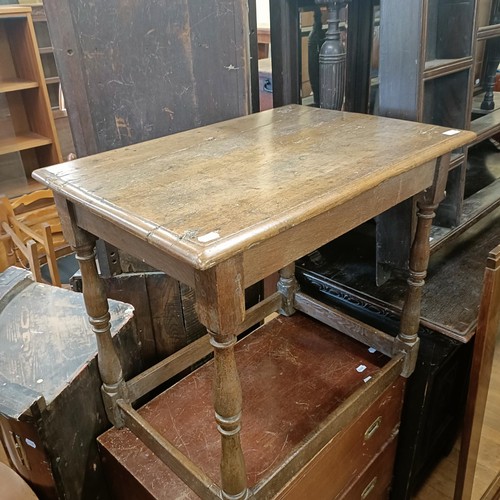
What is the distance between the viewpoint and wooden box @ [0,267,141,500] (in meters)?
1.10

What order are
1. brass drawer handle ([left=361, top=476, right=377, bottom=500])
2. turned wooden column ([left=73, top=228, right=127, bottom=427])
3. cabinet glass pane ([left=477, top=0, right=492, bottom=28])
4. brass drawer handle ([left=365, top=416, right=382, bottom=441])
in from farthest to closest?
1. cabinet glass pane ([left=477, top=0, right=492, bottom=28])
2. brass drawer handle ([left=361, top=476, right=377, bottom=500])
3. brass drawer handle ([left=365, top=416, right=382, bottom=441])
4. turned wooden column ([left=73, top=228, right=127, bottom=427])

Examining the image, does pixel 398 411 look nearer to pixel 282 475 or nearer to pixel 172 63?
pixel 282 475

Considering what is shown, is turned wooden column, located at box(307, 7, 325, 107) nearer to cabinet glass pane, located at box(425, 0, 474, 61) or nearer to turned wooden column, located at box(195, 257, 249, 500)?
cabinet glass pane, located at box(425, 0, 474, 61)

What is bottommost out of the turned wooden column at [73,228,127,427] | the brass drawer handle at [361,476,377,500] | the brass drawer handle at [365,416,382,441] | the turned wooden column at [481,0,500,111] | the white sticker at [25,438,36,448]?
the brass drawer handle at [361,476,377,500]

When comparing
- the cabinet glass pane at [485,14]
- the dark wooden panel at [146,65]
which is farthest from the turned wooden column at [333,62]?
the cabinet glass pane at [485,14]

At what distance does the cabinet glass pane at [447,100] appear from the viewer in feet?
4.77

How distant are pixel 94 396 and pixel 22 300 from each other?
0.39 m

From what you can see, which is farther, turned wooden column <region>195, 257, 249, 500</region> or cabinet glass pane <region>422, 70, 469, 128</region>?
cabinet glass pane <region>422, 70, 469, 128</region>

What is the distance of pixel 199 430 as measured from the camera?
4.13 feet

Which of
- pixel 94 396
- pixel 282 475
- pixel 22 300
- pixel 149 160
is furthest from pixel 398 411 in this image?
pixel 22 300

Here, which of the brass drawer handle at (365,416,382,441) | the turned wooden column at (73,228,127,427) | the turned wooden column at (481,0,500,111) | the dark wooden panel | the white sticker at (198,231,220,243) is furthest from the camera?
the turned wooden column at (481,0,500,111)

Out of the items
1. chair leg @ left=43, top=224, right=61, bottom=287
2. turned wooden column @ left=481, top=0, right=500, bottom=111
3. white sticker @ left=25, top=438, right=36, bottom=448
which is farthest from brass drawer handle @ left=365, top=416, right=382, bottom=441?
chair leg @ left=43, top=224, right=61, bottom=287

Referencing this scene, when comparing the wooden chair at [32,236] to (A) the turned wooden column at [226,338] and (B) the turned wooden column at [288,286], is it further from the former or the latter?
(A) the turned wooden column at [226,338]

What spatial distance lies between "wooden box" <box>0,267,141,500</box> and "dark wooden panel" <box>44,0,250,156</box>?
44cm
